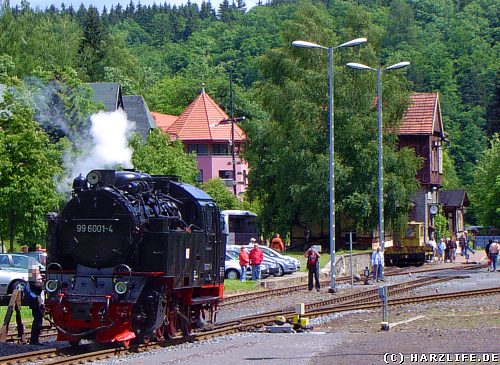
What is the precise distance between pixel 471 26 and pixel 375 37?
11625 cm

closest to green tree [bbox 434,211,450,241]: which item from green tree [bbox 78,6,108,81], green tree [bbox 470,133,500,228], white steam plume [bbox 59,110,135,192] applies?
green tree [bbox 470,133,500,228]

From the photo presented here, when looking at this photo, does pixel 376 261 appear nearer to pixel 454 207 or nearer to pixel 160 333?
pixel 160 333

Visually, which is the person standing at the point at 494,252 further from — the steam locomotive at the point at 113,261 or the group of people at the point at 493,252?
the steam locomotive at the point at 113,261

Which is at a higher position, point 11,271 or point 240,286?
point 11,271

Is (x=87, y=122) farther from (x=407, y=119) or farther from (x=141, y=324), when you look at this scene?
(x=407, y=119)

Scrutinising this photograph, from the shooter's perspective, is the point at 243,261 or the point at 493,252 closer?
the point at 243,261

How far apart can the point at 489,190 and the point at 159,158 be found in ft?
117

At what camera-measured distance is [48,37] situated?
91000mm

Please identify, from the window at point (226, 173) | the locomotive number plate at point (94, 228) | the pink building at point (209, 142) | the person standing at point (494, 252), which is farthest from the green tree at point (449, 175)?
the locomotive number plate at point (94, 228)

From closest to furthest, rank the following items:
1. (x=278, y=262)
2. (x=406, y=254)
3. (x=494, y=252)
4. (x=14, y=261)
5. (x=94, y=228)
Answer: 1. (x=94, y=228)
2. (x=14, y=261)
3. (x=278, y=262)
4. (x=494, y=252)
5. (x=406, y=254)

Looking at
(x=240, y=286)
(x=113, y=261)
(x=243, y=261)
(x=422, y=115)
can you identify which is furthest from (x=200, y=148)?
(x=113, y=261)

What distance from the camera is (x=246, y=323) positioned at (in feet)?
75.8

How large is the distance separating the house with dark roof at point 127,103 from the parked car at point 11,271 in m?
42.5

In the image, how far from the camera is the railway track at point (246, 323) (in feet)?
55.1
